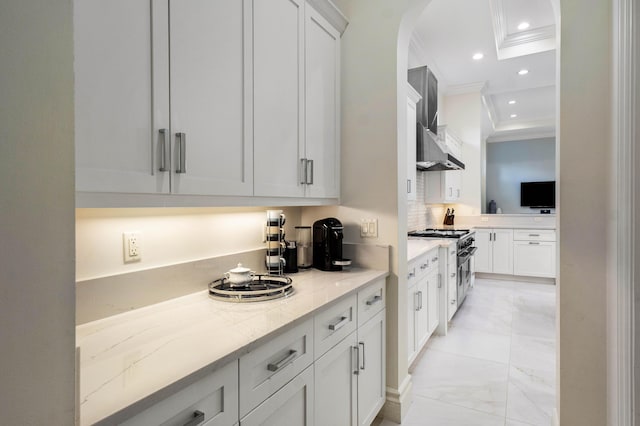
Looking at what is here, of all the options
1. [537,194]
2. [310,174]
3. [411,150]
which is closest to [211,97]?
[310,174]

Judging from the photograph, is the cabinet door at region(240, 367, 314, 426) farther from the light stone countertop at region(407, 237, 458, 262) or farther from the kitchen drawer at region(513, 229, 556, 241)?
the kitchen drawer at region(513, 229, 556, 241)

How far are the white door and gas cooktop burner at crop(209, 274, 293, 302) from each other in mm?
421

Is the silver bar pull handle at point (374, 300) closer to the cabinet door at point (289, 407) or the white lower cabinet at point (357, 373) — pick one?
the white lower cabinet at point (357, 373)

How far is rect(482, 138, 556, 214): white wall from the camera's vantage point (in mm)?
8805

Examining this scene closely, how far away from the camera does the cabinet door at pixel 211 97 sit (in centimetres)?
121

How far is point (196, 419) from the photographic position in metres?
0.88

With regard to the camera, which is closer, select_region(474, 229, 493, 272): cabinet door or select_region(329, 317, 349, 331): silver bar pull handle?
select_region(329, 317, 349, 331): silver bar pull handle

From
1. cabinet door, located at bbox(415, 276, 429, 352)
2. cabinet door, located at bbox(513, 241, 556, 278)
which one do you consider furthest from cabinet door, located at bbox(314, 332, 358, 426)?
cabinet door, located at bbox(513, 241, 556, 278)

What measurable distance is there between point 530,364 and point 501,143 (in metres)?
7.79

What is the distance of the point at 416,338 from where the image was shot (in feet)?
8.94

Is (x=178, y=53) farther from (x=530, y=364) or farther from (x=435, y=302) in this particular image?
(x=530, y=364)

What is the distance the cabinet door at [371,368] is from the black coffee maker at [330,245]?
37 centimetres
